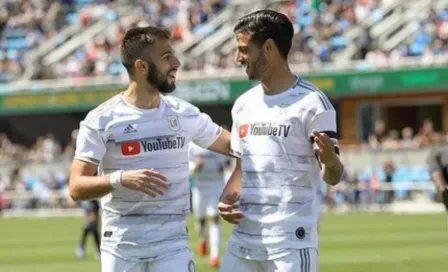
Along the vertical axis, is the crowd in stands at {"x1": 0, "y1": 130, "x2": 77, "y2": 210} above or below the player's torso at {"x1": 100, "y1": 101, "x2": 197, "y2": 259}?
below

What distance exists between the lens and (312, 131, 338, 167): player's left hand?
7.27 meters

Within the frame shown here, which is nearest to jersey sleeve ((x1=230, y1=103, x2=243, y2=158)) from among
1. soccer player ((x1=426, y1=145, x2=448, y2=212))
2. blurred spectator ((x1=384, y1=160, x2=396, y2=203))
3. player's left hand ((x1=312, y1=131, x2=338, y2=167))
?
player's left hand ((x1=312, y1=131, x2=338, y2=167))

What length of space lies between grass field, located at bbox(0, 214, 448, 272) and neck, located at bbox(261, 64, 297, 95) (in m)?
9.40

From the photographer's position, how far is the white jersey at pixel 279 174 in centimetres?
769

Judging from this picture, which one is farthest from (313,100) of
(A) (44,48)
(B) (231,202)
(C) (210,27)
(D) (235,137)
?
(A) (44,48)

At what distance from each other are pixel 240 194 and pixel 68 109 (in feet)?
126

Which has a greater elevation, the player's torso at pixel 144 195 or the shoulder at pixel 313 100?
the shoulder at pixel 313 100

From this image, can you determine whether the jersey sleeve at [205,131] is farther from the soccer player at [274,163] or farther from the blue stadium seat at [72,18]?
the blue stadium seat at [72,18]

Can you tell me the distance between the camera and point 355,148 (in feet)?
125

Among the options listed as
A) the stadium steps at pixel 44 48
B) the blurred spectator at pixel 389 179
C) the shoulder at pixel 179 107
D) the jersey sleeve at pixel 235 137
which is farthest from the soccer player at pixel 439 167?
the stadium steps at pixel 44 48

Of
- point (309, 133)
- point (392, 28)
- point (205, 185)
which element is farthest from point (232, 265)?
point (392, 28)

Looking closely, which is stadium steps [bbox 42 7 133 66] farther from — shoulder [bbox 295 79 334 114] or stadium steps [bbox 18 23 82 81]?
shoulder [bbox 295 79 334 114]

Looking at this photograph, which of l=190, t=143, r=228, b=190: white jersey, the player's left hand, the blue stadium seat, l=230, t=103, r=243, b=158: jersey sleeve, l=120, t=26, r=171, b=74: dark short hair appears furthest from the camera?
the blue stadium seat

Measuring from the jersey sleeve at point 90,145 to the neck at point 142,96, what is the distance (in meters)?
0.34
